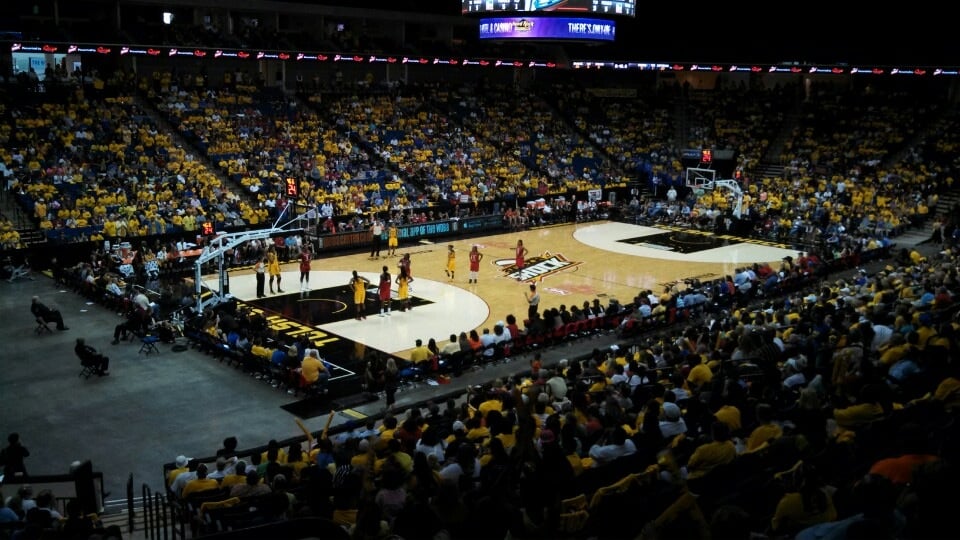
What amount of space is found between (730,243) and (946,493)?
31.1m

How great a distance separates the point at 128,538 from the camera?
10875 mm

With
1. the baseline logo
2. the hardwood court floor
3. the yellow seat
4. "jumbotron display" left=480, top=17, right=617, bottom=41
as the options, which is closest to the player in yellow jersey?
the hardwood court floor

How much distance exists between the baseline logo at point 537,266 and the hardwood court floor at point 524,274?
0.11 feet

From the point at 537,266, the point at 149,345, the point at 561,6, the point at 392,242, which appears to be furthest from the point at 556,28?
the point at 149,345

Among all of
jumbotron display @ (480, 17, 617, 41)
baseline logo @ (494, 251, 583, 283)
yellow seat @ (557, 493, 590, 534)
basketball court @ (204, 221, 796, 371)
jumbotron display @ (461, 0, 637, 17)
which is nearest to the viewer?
yellow seat @ (557, 493, 590, 534)

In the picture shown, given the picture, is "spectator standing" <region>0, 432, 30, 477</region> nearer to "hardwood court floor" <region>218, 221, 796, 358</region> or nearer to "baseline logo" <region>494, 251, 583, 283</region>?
"hardwood court floor" <region>218, 221, 796, 358</region>

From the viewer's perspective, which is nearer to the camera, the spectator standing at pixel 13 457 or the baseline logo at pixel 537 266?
the spectator standing at pixel 13 457

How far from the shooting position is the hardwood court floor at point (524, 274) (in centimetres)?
2362

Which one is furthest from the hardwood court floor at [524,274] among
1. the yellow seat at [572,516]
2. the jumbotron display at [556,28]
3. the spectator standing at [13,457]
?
the yellow seat at [572,516]

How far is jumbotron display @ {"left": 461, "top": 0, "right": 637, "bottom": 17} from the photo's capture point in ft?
116

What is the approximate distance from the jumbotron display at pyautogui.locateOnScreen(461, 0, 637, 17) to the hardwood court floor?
915 centimetres

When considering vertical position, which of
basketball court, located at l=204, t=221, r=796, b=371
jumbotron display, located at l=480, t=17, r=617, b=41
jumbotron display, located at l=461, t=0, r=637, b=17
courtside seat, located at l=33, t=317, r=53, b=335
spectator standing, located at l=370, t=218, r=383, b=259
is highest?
jumbotron display, located at l=461, t=0, r=637, b=17

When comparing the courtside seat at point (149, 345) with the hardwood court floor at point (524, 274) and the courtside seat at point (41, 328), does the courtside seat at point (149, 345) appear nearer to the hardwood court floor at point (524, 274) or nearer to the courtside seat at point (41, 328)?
the courtside seat at point (41, 328)

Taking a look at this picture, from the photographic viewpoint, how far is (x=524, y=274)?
2961cm
